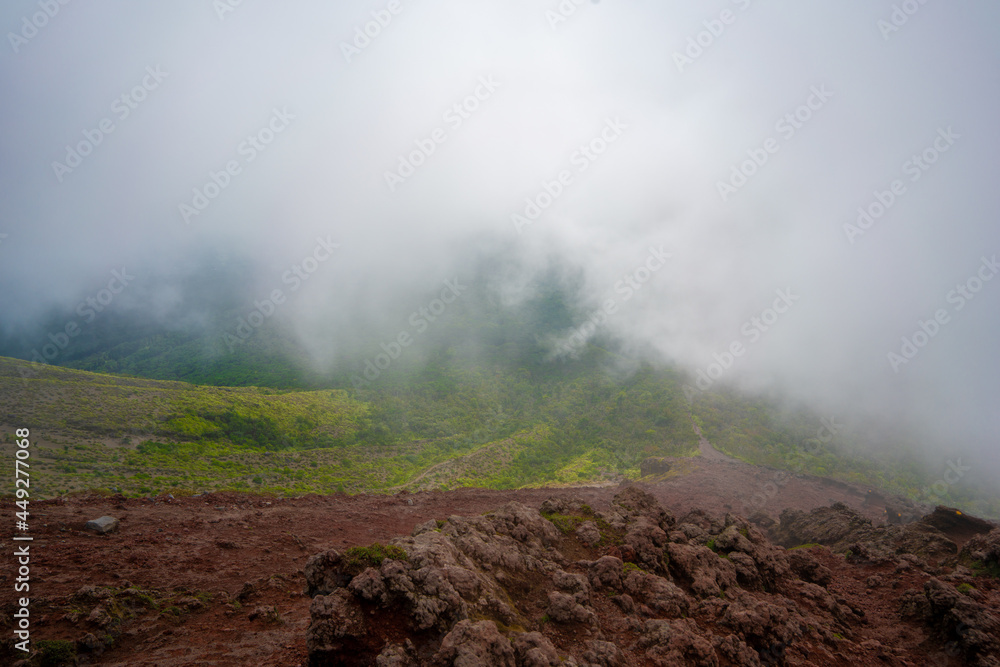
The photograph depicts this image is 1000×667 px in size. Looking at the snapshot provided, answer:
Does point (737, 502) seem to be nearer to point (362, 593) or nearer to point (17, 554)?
point (362, 593)

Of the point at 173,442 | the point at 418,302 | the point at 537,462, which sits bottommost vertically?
the point at 537,462

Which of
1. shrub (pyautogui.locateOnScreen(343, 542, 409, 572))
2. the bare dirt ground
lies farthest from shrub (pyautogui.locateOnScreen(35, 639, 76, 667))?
shrub (pyautogui.locateOnScreen(343, 542, 409, 572))

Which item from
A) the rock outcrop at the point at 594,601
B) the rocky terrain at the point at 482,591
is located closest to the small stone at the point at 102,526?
the rocky terrain at the point at 482,591

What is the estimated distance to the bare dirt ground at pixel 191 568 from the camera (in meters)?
10.2

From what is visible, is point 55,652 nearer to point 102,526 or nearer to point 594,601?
point 102,526

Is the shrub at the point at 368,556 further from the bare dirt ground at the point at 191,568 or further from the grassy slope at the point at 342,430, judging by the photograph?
the grassy slope at the point at 342,430

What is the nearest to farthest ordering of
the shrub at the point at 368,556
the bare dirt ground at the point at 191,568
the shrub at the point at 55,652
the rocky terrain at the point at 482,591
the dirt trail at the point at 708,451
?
the rocky terrain at the point at 482,591 < the shrub at the point at 55,652 < the shrub at the point at 368,556 < the bare dirt ground at the point at 191,568 < the dirt trail at the point at 708,451

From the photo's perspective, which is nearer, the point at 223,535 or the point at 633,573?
the point at 633,573

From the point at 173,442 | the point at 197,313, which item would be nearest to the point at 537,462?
the point at 173,442

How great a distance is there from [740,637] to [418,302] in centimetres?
10147

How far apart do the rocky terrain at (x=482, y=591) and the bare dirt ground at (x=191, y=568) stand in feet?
0.23

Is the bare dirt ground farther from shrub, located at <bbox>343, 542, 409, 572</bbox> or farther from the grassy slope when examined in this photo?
the grassy slope

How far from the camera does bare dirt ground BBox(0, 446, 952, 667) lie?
10.2 m

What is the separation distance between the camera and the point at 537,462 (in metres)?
55.1
